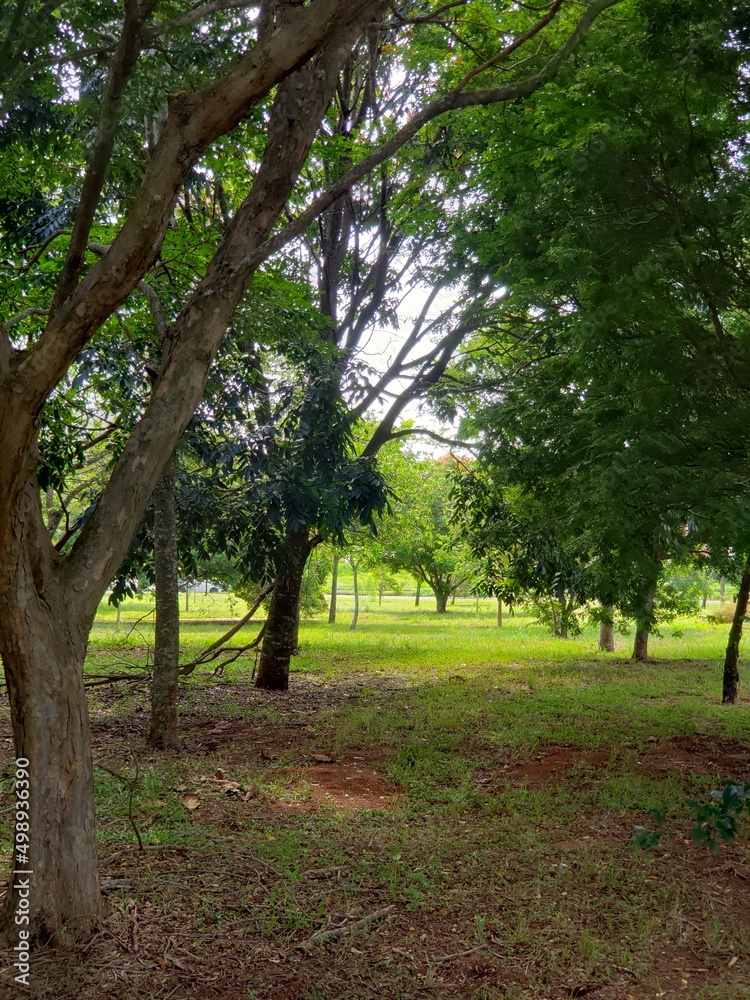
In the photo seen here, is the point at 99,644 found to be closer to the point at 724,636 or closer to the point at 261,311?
the point at 261,311

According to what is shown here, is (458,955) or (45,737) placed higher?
(45,737)

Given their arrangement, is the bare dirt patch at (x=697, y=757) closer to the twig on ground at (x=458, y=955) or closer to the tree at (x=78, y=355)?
the twig on ground at (x=458, y=955)

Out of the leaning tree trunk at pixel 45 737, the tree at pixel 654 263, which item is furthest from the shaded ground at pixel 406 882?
the tree at pixel 654 263

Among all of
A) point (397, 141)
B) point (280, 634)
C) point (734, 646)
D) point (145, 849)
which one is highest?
point (397, 141)

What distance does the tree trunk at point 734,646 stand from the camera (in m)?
10.4

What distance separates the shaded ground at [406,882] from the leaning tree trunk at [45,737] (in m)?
0.26

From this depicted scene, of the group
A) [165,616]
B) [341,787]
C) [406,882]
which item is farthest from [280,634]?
[406,882]

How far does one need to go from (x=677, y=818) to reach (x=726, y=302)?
4277mm

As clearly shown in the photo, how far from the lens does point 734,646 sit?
10.8 meters

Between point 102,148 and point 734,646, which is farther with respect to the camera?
point 734,646

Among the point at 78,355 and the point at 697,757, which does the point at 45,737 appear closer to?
the point at 78,355

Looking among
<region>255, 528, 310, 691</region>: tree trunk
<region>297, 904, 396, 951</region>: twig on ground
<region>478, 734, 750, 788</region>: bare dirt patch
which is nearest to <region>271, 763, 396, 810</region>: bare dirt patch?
<region>478, 734, 750, 788</region>: bare dirt patch

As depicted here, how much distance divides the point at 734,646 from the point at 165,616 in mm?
8207

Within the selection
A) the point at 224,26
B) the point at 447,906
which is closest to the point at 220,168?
the point at 224,26
